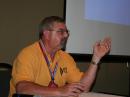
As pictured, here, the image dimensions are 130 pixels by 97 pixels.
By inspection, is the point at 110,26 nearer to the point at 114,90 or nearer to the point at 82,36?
the point at 82,36

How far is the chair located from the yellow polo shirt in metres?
0.03

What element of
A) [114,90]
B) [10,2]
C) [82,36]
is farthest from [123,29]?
[10,2]

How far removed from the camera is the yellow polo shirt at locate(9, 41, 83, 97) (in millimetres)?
2061

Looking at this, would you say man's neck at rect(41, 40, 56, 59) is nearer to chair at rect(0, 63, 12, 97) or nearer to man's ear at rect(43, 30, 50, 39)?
man's ear at rect(43, 30, 50, 39)

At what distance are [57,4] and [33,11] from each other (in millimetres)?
311

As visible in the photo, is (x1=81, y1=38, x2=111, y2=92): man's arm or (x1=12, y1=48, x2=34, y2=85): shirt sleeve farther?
(x1=81, y1=38, x2=111, y2=92): man's arm

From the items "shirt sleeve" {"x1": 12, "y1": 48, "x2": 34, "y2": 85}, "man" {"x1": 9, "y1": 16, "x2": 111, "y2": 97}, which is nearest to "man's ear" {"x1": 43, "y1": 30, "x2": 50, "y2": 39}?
"man" {"x1": 9, "y1": 16, "x2": 111, "y2": 97}

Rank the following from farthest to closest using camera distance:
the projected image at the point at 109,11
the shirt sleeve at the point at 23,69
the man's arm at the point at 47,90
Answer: the projected image at the point at 109,11 → the shirt sleeve at the point at 23,69 → the man's arm at the point at 47,90

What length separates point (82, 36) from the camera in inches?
114

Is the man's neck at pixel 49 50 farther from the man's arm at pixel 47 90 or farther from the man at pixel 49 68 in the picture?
the man's arm at pixel 47 90

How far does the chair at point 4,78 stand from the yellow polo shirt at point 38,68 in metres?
0.03

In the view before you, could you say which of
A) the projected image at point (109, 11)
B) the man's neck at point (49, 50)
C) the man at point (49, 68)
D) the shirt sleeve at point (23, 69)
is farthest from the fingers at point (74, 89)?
the projected image at point (109, 11)

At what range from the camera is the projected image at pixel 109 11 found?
2.95 metres

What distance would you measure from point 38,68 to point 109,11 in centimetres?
124
